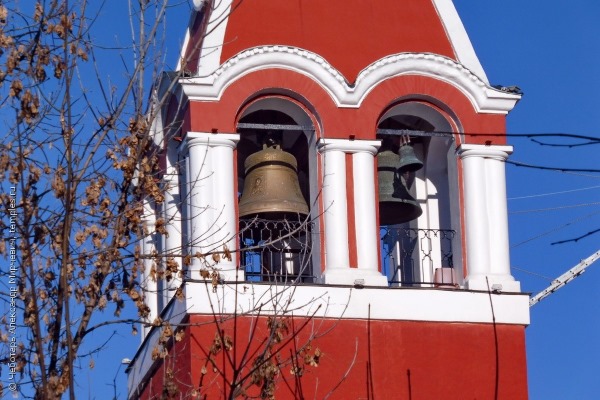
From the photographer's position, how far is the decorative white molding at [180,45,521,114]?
62.1ft

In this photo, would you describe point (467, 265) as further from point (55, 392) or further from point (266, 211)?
point (55, 392)

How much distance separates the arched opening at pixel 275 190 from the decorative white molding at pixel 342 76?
1.13 ft

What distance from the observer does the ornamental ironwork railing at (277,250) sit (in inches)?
747

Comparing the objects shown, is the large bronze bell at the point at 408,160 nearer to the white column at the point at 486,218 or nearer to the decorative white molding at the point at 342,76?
the white column at the point at 486,218

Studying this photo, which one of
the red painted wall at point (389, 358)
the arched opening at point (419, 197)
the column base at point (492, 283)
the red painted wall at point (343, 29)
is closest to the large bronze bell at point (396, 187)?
the arched opening at point (419, 197)

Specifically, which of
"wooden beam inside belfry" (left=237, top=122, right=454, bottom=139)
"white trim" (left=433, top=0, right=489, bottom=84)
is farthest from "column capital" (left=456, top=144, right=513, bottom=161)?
"white trim" (left=433, top=0, right=489, bottom=84)

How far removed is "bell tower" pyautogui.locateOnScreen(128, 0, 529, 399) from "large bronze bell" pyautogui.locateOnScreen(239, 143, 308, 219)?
0.07 ft

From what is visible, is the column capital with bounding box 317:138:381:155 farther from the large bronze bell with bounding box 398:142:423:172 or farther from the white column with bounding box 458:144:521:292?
the white column with bounding box 458:144:521:292

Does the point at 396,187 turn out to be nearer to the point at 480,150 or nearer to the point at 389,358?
the point at 480,150

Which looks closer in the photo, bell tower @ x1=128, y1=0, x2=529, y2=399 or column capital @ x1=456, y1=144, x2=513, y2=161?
bell tower @ x1=128, y1=0, x2=529, y2=399

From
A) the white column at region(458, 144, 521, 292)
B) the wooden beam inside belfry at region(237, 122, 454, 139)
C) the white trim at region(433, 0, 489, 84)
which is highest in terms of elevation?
the white trim at region(433, 0, 489, 84)

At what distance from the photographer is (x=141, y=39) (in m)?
14.9

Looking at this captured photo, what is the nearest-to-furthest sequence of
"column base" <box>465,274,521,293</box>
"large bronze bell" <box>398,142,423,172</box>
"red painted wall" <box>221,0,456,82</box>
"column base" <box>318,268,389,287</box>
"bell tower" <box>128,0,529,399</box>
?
"bell tower" <box>128,0,529,399</box> < "column base" <box>318,268,389,287</box> < "column base" <box>465,274,521,293</box> < "red painted wall" <box>221,0,456,82</box> < "large bronze bell" <box>398,142,423,172</box>

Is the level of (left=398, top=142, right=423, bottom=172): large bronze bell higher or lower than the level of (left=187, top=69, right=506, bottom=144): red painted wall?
lower
